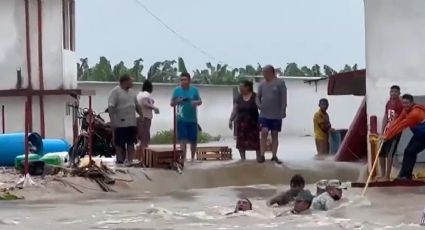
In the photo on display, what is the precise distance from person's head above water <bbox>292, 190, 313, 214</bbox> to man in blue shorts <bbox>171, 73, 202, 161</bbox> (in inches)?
243

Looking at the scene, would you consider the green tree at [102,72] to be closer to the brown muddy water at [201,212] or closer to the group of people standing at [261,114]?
the group of people standing at [261,114]

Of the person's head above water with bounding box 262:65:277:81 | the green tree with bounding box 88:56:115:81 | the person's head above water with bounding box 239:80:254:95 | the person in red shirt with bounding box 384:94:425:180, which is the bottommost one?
the person in red shirt with bounding box 384:94:425:180

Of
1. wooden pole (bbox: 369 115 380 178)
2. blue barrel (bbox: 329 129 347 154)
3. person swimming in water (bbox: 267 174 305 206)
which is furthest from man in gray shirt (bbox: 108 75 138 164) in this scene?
blue barrel (bbox: 329 129 347 154)

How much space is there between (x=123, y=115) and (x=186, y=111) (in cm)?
163

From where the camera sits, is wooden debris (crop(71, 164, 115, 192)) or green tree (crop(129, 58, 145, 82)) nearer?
wooden debris (crop(71, 164, 115, 192))

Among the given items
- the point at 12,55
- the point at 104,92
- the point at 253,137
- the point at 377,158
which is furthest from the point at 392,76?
the point at 104,92

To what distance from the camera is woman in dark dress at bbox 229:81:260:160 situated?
1780cm

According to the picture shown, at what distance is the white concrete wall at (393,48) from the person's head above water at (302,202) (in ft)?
13.9

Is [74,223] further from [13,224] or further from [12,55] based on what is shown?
[12,55]

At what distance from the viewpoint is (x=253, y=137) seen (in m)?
17.8

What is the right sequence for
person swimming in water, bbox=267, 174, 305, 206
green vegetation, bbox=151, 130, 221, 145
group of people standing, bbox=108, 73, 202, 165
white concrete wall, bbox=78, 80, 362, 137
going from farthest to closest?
white concrete wall, bbox=78, 80, 362, 137
green vegetation, bbox=151, 130, 221, 145
group of people standing, bbox=108, 73, 202, 165
person swimming in water, bbox=267, 174, 305, 206

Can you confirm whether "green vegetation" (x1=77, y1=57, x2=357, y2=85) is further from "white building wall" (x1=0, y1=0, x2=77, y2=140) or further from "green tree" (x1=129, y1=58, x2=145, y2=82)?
"white building wall" (x1=0, y1=0, x2=77, y2=140)

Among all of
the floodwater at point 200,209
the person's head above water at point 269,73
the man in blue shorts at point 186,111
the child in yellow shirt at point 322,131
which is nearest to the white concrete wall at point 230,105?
the child in yellow shirt at point 322,131

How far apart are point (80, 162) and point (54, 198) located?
7.29ft
